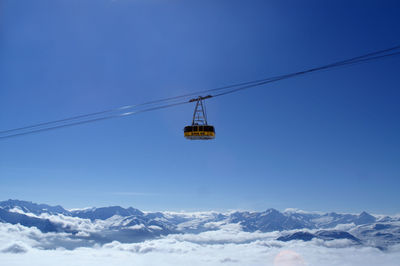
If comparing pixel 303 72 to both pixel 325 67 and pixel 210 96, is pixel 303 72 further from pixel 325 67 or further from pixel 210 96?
pixel 210 96

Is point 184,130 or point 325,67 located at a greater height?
point 184,130

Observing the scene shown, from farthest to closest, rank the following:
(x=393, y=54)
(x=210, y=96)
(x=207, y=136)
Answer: (x=207, y=136), (x=210, y=96), (x=393, y=54)

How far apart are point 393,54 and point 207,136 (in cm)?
1872

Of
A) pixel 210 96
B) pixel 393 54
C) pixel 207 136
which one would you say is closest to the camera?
pixel 393 54

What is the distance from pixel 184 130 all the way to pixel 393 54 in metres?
20.9

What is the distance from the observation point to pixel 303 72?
21266 millimetres

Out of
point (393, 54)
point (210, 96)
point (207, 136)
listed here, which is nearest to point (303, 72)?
point (393, 54)

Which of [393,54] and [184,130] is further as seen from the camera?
[184,130]

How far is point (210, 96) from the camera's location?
25.2 metres

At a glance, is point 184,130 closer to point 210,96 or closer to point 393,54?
point 210,96

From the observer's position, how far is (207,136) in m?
31.4

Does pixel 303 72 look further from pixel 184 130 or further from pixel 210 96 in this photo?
pixel 184 130

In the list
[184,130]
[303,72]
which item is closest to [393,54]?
[303,72]

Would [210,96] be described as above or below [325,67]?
above
